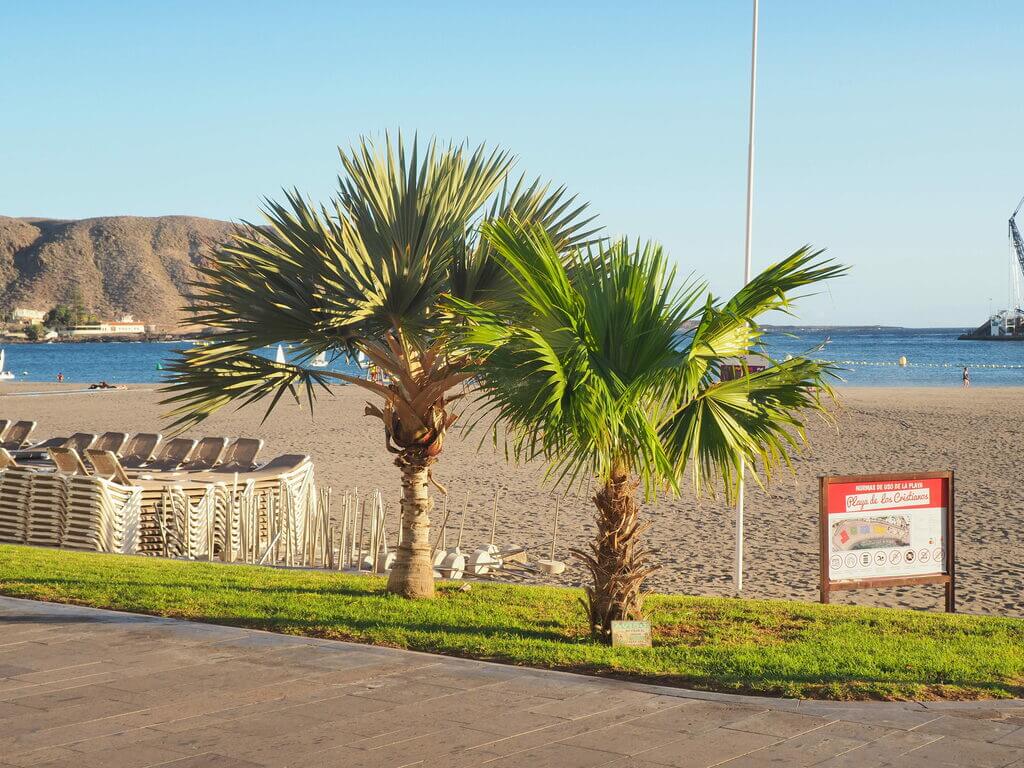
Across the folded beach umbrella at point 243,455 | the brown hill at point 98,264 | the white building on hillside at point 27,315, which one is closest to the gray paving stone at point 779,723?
the folded beach umbrella at point 243,455

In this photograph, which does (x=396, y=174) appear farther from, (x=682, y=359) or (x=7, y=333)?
(x=7, y=333)

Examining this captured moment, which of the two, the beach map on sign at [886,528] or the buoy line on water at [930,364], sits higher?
the buoy line on water at [930,364]

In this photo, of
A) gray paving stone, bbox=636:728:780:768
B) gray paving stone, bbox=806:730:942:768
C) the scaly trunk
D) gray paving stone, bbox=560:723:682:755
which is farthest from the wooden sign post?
A: gray paving stone, bbox=560:723:682:755

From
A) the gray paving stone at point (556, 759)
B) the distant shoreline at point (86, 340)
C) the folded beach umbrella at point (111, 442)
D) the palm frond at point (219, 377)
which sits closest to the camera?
the gray paving stone at point (556, 759)

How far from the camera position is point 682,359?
231 inches

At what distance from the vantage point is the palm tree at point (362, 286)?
7.07 m

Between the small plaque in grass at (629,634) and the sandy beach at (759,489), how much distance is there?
1.96 m

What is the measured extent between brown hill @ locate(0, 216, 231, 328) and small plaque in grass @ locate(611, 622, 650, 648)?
161 metres

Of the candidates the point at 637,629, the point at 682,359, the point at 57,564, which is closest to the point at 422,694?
the point at 637,629

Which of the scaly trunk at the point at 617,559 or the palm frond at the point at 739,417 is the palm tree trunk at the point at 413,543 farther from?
the palm frond at the point at 739,417

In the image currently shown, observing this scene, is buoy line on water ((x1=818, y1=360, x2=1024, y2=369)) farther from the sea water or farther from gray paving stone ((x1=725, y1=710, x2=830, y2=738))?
gray paving stone ((x1=725, y1=710, x2=830, y2=738))

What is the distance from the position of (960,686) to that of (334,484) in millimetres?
13371

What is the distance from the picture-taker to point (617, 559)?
638cm

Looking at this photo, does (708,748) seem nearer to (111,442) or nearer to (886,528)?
(886,528)
